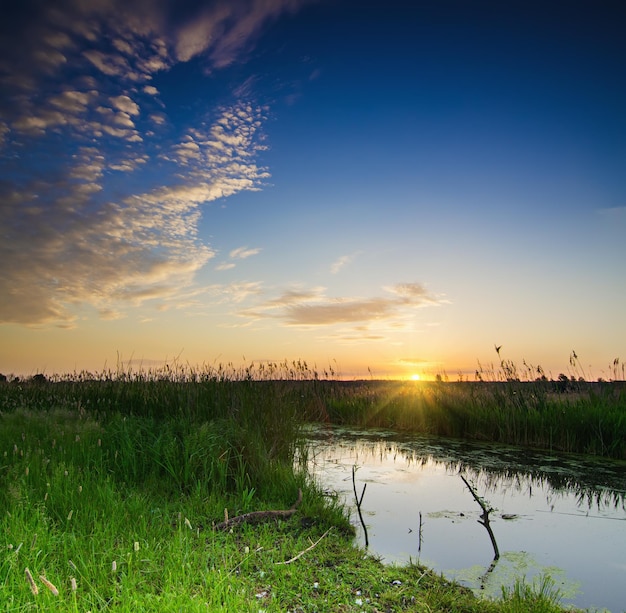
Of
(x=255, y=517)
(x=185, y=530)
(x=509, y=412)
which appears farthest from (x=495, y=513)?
(x=509, y=412)

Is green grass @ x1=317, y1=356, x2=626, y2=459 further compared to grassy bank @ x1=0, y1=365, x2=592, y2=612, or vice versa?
green grass @ x1=317, y1=356, x2=626, y2=459

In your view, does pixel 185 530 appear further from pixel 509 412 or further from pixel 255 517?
pixel 509 412

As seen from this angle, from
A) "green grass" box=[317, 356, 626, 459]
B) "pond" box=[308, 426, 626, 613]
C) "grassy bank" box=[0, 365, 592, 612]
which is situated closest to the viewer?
"grassy bank" box=[0, 365, 592, 612]

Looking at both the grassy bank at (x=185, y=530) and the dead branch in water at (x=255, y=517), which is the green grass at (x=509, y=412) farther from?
the dead branch in water at (x=255, y=517)

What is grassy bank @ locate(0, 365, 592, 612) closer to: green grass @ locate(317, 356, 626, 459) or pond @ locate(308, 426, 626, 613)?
pond @ locate(308, 426, 626, 613)

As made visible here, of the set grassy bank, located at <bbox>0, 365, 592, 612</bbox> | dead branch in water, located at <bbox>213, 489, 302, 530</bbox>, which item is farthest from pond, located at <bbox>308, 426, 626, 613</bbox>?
dead branch in water, located at <bbox>213, 489, 302, 530</bbox>

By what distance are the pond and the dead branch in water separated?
934 mm

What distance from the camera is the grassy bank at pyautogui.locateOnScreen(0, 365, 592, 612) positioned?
143 inches

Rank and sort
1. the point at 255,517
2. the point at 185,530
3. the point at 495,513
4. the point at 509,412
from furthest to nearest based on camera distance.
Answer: the point at 509,412 < the point at 495,513 < the point at 255,517 < the point at 185,530

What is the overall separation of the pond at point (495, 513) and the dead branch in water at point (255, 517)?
3.06ft

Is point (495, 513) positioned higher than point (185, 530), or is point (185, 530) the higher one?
point (185, 530)

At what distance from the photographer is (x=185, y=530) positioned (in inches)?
188

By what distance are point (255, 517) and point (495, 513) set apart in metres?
3.60

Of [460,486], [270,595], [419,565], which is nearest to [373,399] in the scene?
[460,486]
